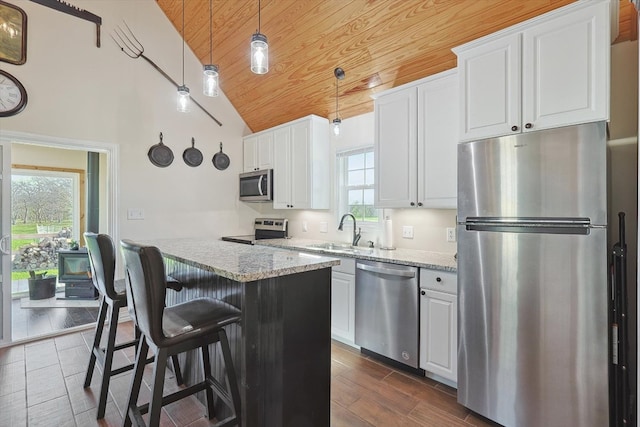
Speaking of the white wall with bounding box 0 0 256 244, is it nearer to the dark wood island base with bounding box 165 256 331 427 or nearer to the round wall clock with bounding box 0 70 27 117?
the round wall clock with bounding box 0 70 27 117

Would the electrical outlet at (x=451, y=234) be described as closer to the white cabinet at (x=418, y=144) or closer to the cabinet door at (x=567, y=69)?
the white cabinet at (x=418, y=144)

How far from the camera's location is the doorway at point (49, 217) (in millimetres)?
3729

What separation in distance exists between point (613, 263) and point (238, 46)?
12.2 feet

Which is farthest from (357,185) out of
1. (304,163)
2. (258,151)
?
(258,151)

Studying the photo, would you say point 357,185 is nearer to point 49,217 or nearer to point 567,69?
point 567,69

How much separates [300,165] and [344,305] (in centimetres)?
170

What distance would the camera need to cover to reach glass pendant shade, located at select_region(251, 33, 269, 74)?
170 centimetres

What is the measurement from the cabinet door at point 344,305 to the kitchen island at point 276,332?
1093 mm

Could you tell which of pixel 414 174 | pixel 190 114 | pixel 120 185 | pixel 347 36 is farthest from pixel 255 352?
pixel 190 114

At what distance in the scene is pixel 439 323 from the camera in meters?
2.22

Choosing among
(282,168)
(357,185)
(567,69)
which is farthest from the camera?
(282,168)

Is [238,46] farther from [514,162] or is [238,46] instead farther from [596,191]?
[596,191]

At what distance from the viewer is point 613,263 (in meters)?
1.58

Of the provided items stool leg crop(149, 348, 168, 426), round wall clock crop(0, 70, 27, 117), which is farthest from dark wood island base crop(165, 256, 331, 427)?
round wall clock crop(0, 70, 27, 117)
